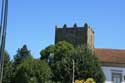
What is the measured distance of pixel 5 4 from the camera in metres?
7.43

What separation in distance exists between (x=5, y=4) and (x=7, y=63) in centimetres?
5091

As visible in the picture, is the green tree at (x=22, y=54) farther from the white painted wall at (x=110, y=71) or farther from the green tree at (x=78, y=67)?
the white painted wall at (x=110, y=71)

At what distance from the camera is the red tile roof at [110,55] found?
217ft

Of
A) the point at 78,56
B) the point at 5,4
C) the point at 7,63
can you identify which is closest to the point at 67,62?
the point at 78,56

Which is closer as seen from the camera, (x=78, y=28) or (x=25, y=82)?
(x=25, y=82)

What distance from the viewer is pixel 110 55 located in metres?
69.5

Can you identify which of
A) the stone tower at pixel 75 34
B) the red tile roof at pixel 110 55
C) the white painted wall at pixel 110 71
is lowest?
the white painted wall at pixel 110 71

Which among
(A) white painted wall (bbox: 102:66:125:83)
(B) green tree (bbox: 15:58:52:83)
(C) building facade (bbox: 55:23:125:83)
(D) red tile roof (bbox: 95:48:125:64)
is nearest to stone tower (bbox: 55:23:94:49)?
(C) building facade (bbox: 55:23:125:83)

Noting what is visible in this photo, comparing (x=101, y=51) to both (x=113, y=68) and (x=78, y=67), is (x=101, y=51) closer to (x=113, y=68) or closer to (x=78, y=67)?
(x=113, y=68)

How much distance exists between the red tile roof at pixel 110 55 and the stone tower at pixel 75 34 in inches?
190

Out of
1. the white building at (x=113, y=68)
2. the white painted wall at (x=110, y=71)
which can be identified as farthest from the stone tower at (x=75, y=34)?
the white painted wall at (x=110, y=71)

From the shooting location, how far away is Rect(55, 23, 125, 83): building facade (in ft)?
211

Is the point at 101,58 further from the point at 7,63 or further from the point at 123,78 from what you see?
the point at 7,63

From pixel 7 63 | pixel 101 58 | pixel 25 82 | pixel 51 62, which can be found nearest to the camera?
pixel 25 82
